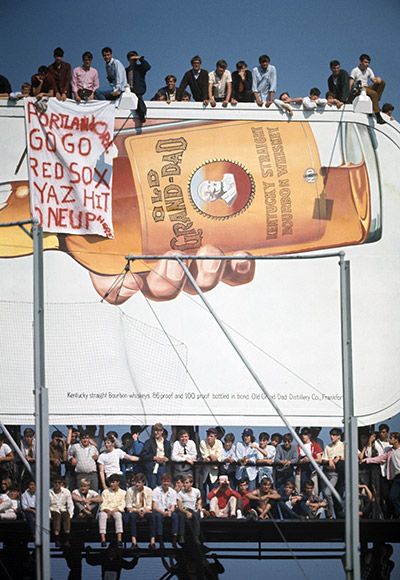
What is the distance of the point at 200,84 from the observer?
46.8 feet

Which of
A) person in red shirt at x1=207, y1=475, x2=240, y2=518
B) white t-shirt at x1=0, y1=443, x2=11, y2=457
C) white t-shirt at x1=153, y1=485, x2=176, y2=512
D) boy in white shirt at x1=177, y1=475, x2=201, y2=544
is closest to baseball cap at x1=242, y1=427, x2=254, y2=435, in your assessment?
person in red shirt at x1=207, y1=475, x2=240, y2=518

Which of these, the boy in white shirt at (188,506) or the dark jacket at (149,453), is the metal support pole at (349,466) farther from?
the dark jacket at (149,453)

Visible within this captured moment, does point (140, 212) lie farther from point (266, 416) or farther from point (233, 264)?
point (266, 416)

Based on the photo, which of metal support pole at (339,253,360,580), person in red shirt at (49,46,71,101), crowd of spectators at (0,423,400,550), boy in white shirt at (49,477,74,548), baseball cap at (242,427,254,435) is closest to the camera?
metal support pole at (339,253,360,580)

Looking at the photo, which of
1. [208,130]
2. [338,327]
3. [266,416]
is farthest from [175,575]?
[208,130]

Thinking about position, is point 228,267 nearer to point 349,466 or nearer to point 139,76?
point 139,76

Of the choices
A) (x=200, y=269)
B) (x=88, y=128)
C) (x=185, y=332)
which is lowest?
(x=185, y=332)

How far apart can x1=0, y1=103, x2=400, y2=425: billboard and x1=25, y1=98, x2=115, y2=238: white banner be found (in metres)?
0.25

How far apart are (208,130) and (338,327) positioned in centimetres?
360

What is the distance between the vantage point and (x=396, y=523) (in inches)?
532

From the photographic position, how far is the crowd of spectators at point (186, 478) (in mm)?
12805

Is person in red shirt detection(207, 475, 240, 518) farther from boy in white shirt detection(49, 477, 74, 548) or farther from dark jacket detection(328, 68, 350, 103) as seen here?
dark jacket detection(328, 68, 350, 103)

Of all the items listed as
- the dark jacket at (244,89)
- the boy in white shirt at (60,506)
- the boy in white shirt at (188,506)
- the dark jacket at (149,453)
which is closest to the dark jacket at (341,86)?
the dark jacket at (244,89)

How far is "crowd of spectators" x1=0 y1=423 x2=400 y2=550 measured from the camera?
504 inches
